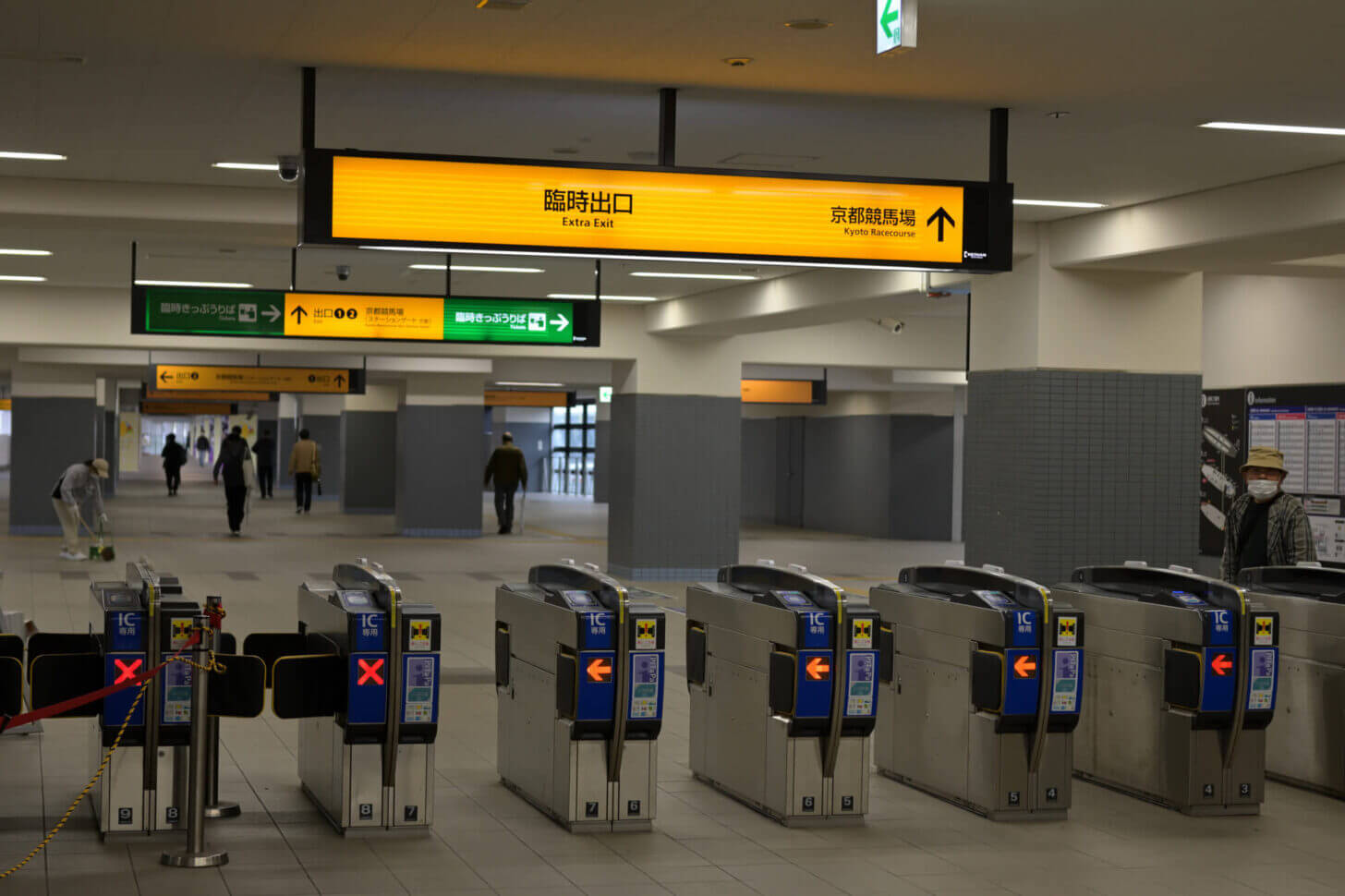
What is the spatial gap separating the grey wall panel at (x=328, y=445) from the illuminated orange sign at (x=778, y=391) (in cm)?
1507

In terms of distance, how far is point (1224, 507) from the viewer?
12.4 m

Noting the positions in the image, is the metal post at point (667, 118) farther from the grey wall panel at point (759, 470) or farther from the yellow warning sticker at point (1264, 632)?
the grey wall panel at point (759, 470)

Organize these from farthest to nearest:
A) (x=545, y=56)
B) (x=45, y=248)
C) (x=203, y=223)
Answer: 1. (x=45, y=248)
2. (x=203, y=223)
3. (x=545, y=56)

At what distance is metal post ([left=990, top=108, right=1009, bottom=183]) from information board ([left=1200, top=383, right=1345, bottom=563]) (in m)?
5.18

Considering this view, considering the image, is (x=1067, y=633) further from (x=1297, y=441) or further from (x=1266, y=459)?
(x=1297, y=441)

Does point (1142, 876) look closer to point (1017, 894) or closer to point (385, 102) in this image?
point (1017, 894)

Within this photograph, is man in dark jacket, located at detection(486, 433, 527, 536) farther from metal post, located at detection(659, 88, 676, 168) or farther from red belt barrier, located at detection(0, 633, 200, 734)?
red belt barrier, located at detection(0, 633, 200, 734)

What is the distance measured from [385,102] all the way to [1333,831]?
18.5ft

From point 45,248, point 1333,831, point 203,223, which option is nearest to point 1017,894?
point 1333,831

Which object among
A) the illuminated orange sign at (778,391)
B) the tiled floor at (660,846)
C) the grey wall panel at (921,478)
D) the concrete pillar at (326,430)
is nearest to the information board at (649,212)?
the tiled floor at (660,846)

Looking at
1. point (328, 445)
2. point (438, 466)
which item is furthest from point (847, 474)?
point (328, 445)

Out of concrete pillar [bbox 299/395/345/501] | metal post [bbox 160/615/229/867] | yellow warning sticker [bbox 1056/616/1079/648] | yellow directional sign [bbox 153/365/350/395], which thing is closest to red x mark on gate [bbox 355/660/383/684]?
metal post [bbox 160/615/229/867]

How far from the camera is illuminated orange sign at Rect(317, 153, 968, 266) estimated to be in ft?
20.8

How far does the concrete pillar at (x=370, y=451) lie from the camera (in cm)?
3006
